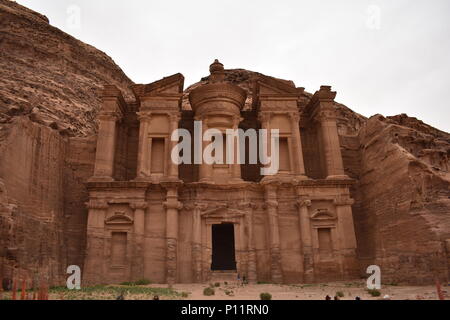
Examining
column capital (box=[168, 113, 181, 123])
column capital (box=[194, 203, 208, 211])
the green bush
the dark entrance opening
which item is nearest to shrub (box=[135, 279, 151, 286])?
the green bush

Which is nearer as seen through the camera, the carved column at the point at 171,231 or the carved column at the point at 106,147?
the carved column at the point at 171,231

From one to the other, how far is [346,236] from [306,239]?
2.38 meters

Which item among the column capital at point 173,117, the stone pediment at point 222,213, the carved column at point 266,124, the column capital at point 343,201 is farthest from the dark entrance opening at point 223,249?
the column capital at point 173,117

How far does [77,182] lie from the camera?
24.0 meters

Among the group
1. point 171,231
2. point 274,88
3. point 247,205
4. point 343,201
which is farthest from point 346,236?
point 274,88

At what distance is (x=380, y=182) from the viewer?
21938 mm

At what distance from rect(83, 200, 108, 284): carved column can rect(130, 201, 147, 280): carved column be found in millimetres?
1728

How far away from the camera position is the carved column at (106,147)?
2267 centimetres

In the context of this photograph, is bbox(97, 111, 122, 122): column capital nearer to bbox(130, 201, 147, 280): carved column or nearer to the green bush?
bbox(130, 201, 147, 280): carved column

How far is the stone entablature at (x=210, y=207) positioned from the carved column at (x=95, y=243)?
0.17ft

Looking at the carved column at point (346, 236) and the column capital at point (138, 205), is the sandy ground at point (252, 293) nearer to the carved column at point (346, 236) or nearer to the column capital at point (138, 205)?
the carved column at point (346, 236)

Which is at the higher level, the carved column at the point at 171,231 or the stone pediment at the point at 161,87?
the stone pediment at the point at 161,87
